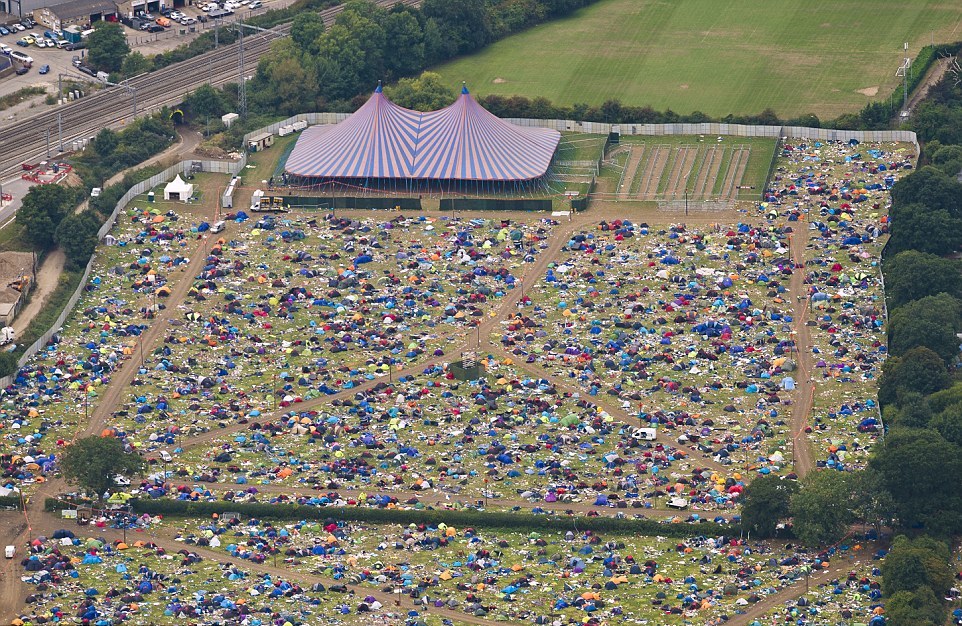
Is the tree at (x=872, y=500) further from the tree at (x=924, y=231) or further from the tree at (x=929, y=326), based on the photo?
the tree at (x=924, y=231)

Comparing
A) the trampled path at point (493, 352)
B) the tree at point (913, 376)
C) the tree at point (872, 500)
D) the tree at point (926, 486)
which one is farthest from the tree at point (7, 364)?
the tree at point (926, 486)

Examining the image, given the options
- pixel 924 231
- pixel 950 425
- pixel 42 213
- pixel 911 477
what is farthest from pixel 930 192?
pixel 42 213

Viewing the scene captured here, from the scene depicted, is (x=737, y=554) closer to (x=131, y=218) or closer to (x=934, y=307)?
(x=934, y=307)

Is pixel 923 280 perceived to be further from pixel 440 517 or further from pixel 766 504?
pixel 440 517

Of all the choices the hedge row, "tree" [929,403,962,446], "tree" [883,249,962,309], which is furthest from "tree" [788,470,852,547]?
"tree" [883,249,962,309]

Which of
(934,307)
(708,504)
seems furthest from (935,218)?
(708,504)
